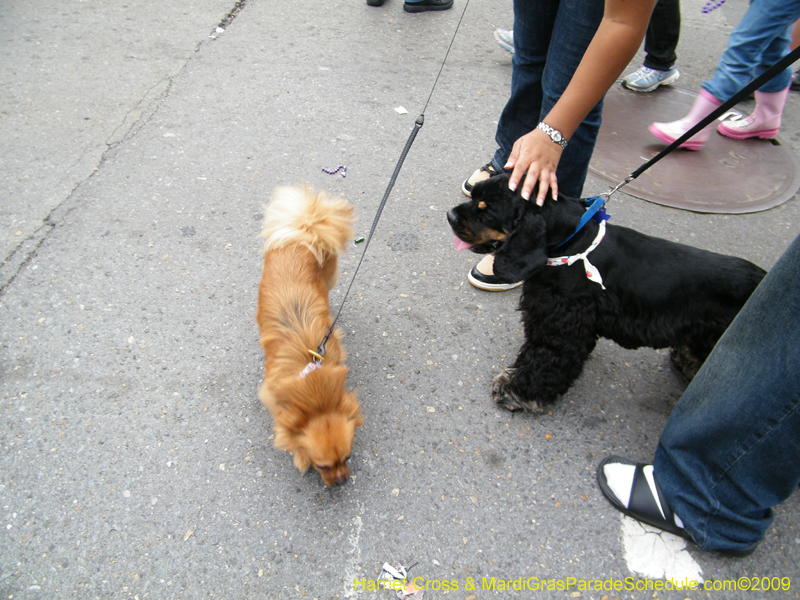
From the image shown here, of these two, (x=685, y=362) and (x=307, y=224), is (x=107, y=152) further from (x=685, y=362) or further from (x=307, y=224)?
(x=685, y=362)

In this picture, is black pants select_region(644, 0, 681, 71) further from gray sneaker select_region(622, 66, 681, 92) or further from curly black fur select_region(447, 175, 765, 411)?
curly black fur select_region(447, 175, 765, 411)

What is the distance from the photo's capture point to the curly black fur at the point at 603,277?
1.85 m

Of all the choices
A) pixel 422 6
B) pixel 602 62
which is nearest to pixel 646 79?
pixel 422 6

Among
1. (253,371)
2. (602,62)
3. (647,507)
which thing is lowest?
(253,371)

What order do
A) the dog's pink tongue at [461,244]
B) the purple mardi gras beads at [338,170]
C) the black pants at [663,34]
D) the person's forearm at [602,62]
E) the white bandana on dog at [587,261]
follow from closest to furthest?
the person's forearm at [602,62] → the white bandana on dog at [587,261] → the dog's pink tongue at [461,244] → the purple mardi gras beads at [338,170] → the black pants at [663,34]

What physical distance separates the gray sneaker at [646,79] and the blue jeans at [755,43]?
105cm

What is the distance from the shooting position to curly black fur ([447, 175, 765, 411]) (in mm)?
1850

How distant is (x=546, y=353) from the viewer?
2.12 metres

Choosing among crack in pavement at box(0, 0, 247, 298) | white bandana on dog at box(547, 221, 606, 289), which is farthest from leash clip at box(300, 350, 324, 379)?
crack in pavement at box(0, 0, 247, 298)

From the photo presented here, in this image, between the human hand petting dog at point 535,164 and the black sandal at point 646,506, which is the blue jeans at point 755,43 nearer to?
A: the human hand petting dog at point 535,164

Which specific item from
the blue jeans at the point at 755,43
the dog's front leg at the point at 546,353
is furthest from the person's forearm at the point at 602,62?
the blue jeans at the point at 755,43

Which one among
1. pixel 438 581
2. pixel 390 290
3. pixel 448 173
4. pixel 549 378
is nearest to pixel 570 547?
pixel 438 581

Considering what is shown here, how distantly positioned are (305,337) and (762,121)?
4.21 metres

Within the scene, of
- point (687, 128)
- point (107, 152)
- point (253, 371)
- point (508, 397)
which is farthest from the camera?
point (687, 128)
